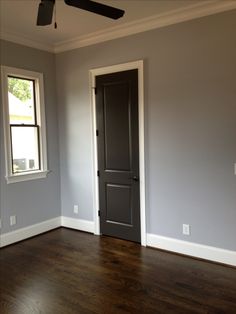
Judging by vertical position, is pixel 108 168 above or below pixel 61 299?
above

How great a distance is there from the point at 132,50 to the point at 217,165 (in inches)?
71.1

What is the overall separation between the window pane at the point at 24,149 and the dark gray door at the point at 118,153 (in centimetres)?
99

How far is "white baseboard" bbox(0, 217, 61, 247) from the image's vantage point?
390 centimetres

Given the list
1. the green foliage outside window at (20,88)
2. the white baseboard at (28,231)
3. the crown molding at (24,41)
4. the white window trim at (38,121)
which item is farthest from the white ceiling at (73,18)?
the white baseboard at (28,231)

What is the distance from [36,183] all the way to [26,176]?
0.22 meters

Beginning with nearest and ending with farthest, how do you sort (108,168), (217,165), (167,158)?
(217,165) < (167,158) < (108,168)

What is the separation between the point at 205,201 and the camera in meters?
3.32

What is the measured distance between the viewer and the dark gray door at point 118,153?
3820mm

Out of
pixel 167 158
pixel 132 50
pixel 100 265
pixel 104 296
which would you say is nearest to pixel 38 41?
pixel 132 50

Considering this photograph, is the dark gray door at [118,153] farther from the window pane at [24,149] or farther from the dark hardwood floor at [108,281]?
the window pane at [24,149]

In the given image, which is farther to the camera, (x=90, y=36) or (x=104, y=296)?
(x=90, y=36)

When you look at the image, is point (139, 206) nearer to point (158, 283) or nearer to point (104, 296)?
point (158, 283)

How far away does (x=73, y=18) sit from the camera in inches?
134

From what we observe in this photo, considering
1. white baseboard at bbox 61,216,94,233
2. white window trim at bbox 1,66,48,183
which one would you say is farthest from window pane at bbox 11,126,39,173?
white baseboard at bbox 61,216,94,233
